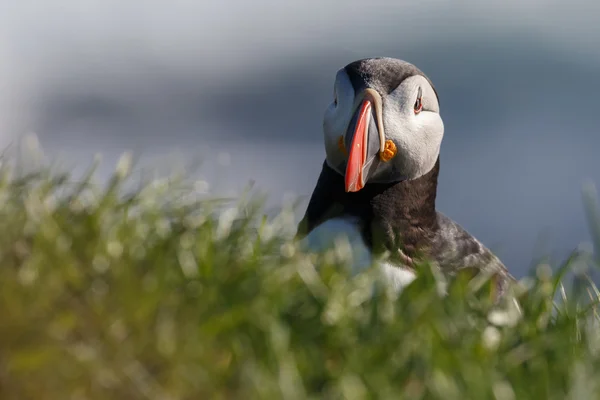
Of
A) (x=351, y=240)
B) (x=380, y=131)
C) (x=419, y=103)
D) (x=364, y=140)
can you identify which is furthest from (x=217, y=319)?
(x=419, y=103)

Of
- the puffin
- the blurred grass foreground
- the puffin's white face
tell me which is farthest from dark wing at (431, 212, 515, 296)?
the blurred grass foreground

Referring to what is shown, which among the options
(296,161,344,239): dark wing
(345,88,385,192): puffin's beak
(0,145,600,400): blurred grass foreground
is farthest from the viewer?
(296,161,344,239): dark wing

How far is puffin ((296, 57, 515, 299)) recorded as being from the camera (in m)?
3.88

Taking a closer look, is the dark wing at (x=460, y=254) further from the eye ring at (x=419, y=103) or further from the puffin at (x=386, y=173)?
the eye ring at (x=419, y=103)

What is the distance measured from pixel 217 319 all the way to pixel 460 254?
82.3 inches

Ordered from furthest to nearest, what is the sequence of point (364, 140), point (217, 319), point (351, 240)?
point (364, 140) → point (351, 240) → point (217, 319)

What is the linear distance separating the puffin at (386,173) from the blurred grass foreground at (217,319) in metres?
1.17

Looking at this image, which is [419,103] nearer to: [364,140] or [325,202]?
[364,140]

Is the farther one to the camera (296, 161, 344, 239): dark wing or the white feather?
(296, 161, 344, 239): dark wing

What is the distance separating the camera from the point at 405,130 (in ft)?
13.5

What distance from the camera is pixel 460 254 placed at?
A: 158 inches

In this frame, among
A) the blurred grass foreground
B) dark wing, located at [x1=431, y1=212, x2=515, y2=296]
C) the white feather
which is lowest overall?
dark wing, located at [x1=431, y1=212, x2=515, y2=296]

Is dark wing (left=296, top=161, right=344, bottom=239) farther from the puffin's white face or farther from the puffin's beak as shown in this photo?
the puffin's beak

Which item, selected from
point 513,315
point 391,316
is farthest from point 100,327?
point 513,315
